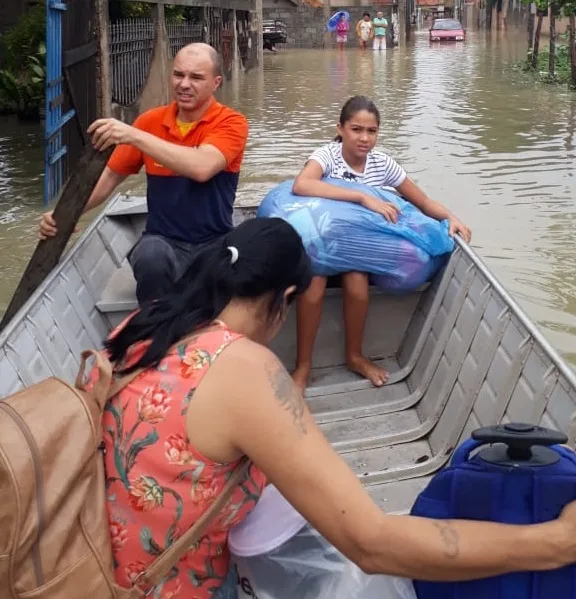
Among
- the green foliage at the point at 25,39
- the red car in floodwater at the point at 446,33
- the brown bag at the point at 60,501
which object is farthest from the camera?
the red car in floodwater at the point at 446,33

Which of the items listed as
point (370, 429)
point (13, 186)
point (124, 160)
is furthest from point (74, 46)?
point (370, 429)

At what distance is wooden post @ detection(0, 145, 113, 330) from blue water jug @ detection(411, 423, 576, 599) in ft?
6.90

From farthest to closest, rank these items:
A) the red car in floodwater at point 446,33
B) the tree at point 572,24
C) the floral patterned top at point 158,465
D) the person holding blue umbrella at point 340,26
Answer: the red car in floodwater at point 446,33 < the person holding blue umbrella at point 340,26 < the tree at point 572,24 < the floral patterned top at point 158,465

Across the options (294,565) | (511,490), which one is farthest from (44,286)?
(511,490)

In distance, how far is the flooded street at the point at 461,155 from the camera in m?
7.62

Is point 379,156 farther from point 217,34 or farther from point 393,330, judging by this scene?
point 217,34

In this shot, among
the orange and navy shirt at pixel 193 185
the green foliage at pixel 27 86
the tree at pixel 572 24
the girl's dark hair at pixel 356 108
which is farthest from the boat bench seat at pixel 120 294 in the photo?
the tree at pixel 572 24

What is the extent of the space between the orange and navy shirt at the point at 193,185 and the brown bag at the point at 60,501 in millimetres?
2139

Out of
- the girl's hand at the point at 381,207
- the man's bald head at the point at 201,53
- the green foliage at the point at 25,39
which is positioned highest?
the green foliage at the point at 25,39

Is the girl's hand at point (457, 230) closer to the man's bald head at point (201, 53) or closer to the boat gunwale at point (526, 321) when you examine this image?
the boat gunwale at point (526, 321)

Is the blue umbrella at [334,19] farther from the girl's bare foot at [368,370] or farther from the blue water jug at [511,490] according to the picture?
the blue water jug at [511,490]

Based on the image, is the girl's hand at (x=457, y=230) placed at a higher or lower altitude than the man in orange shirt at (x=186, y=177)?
lower

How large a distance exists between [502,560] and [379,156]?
3.15 m

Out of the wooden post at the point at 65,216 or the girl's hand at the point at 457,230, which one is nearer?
the wooden post at the point at 65,216
